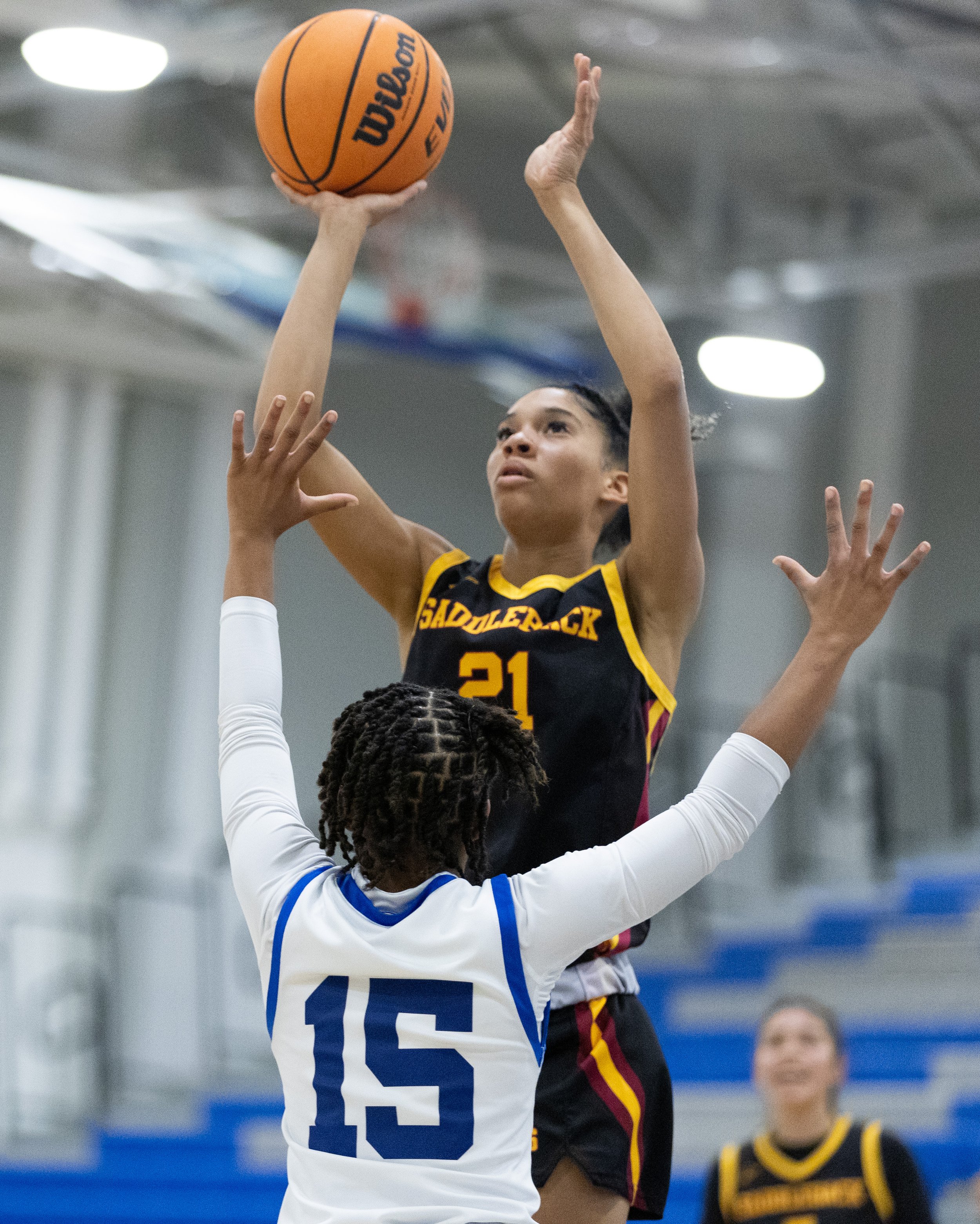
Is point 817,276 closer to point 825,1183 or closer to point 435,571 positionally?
point 825,1183

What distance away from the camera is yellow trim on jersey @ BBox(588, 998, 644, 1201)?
7.38 ft

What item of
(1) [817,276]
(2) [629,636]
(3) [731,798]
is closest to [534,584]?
(2) [629,636]

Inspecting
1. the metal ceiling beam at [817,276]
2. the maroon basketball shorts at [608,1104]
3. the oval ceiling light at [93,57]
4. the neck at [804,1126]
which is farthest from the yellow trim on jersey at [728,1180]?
the metal ceiling beam at [817,276]

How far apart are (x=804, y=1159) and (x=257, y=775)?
2.48 meters

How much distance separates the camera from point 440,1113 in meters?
1.64

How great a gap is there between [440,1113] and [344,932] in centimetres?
21

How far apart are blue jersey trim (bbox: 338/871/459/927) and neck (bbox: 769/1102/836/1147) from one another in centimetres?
245

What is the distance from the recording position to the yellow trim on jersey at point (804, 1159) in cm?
379

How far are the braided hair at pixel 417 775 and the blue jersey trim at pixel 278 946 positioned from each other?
7 cm

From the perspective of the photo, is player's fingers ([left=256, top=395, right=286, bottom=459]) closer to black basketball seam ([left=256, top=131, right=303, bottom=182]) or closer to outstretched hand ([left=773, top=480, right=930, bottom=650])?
outstretched hand ([left=773, top=480, right=930, bottom=650])

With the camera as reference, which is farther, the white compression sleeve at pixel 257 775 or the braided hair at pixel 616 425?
the braided hair at pixel 616 425

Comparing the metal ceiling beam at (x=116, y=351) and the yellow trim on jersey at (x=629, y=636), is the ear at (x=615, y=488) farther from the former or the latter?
the metal ceiling beam at (x=116, y=351)

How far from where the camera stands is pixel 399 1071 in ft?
5.42

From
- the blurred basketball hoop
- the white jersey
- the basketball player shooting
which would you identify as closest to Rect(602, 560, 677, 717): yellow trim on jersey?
the basketball player shooting
